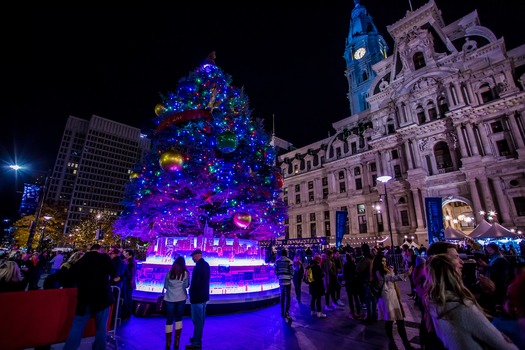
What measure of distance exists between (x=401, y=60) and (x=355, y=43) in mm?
22340

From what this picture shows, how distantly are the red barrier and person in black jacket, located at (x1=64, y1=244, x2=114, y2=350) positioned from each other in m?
0.60

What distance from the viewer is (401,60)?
114ft

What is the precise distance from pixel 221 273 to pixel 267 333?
9.91ft

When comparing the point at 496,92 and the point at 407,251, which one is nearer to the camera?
the point at 407,251

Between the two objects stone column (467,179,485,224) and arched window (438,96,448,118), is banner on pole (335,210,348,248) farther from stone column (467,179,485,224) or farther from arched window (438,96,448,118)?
arched window (438,96,448,118)

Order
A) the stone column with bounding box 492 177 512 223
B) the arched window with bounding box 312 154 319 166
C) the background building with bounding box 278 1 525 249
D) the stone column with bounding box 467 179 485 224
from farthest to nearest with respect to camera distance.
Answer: the arched window with bounding box 312 154 319 166 → the background building with bounding box 278 1 525 249 → the stone column with bounding box 467 179 485 224 → the stone column with bounding box 492 177 512 223

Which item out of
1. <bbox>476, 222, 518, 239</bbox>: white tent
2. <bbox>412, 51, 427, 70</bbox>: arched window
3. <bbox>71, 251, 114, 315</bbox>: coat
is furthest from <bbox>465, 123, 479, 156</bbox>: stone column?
<bbox>71, 251, 114, 315</bbox>: coat

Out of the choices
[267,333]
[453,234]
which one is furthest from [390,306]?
[453,234]

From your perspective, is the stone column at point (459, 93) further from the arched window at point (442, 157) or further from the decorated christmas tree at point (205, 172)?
the decorated christmas tree at point (205, 172)

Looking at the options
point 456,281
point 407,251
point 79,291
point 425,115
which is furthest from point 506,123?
point 79,291

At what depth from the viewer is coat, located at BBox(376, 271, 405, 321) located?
16.3 ft

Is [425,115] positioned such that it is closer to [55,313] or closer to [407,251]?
[407,251]

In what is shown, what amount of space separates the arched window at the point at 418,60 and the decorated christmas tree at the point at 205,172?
1271 inches

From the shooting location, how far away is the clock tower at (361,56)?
4912 cm
